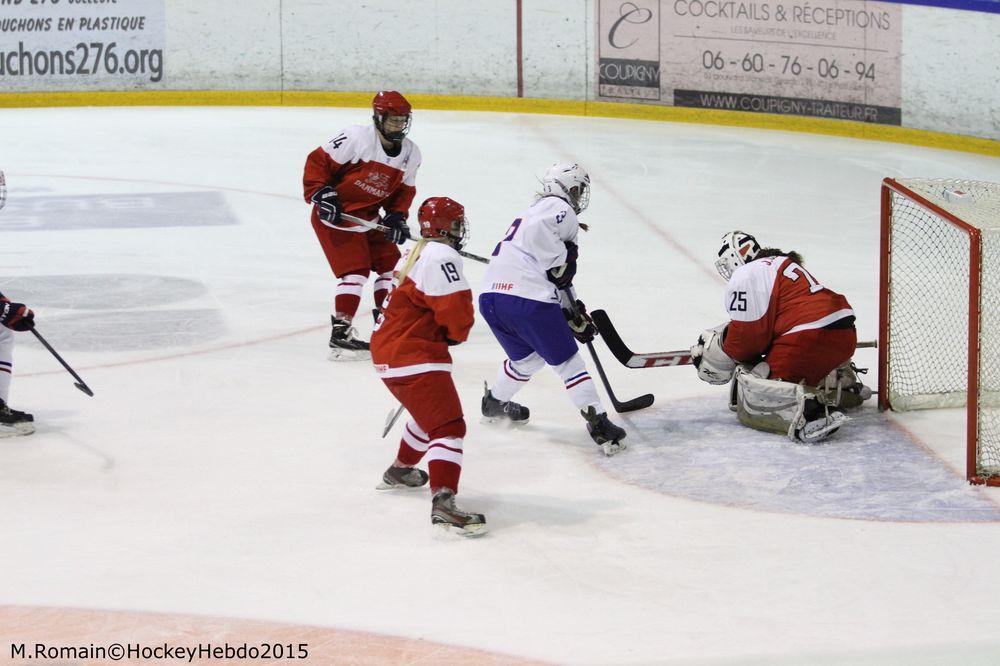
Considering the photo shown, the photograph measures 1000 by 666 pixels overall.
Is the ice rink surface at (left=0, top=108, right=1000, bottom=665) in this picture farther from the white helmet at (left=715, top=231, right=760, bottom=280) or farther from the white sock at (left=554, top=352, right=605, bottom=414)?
the white helmet at (left=715, top=231, right=760, bottom=280)

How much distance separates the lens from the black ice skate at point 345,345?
596cm

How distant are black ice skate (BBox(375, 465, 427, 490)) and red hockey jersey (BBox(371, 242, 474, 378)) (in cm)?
40

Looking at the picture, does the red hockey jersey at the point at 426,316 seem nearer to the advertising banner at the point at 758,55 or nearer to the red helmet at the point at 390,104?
the red helmet at the point at 390,104

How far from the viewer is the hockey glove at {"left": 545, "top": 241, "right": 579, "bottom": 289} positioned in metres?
→ 4.77

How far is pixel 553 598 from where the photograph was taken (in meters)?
3.56

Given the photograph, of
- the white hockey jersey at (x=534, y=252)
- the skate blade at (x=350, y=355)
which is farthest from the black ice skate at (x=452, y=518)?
the skate blade at (x=350, y=355)

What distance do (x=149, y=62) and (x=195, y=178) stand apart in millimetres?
3664

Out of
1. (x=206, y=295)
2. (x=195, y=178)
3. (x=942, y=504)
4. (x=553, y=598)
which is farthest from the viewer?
(x=195, y=178)

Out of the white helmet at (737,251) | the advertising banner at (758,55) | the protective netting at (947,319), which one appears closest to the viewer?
the protective netting at (947,319)

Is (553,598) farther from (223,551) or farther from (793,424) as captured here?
(793,424)

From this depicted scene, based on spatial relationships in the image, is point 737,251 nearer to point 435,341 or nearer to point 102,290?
point 435,341

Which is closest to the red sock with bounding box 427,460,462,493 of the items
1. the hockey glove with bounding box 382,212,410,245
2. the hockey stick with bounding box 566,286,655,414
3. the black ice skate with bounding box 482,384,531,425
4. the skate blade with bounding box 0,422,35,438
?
the black ice skate with bounding box 482,384,531,425

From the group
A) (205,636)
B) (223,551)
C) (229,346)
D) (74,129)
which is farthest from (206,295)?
(74,129)

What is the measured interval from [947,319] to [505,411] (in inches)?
90.4
